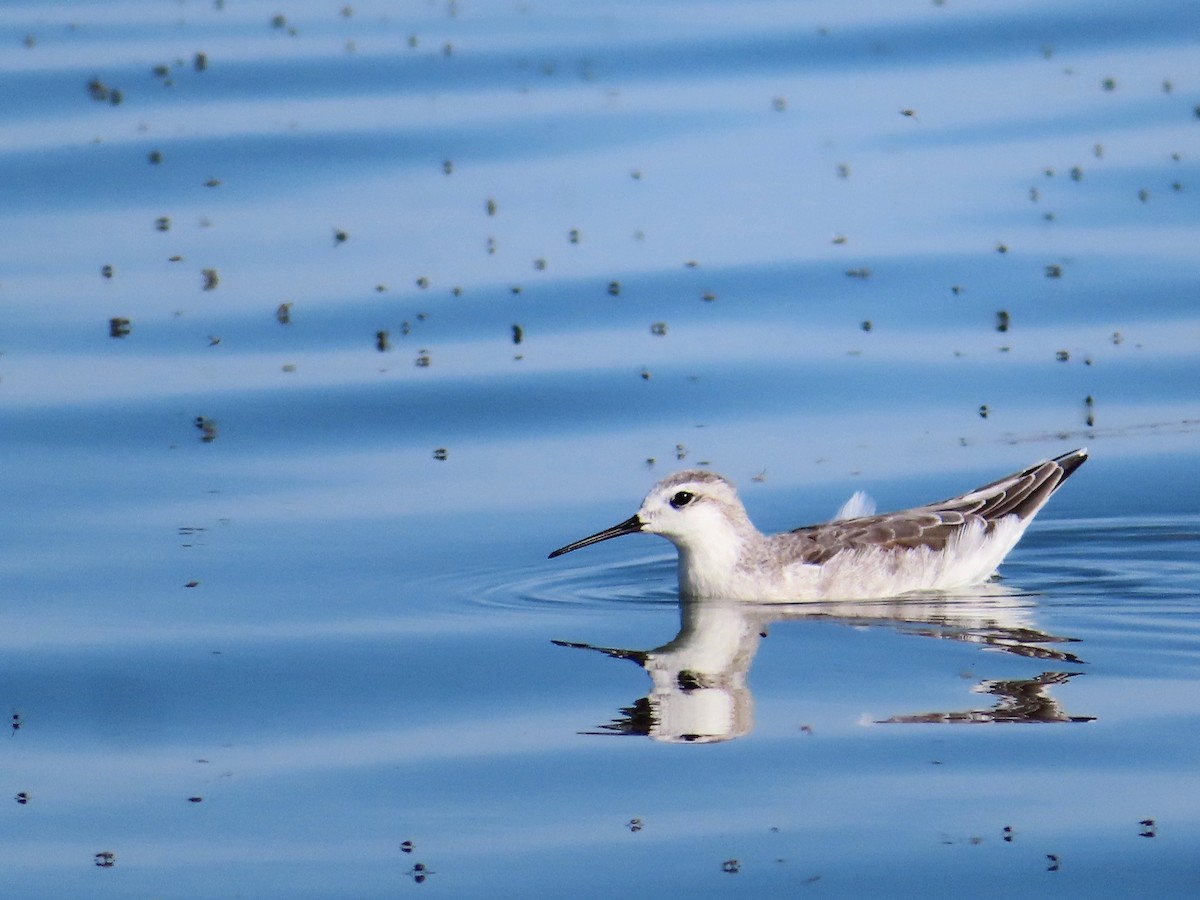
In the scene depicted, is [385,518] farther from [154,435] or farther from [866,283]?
[866,283]

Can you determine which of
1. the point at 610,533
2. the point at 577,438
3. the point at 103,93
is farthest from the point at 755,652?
the point at 103,93

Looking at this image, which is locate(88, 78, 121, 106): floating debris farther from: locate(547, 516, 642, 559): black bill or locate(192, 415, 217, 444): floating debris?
locate(547, 516, 642, 559): black bill

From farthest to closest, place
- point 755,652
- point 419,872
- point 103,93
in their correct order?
point 103,93, point 755,652, point 419,872

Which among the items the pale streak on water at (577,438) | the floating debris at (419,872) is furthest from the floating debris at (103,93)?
the floating debris at (419,872)

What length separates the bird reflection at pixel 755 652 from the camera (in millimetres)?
10906

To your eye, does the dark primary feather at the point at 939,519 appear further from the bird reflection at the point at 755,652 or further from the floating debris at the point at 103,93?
the floating debris at the point at 103,93

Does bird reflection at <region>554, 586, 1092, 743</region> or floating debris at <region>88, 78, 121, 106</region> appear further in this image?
floating debris at <region>88, 78, 121, 106</region>

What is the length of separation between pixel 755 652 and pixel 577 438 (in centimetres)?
473

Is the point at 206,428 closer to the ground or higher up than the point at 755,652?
higher up

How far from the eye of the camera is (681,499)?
13844mm

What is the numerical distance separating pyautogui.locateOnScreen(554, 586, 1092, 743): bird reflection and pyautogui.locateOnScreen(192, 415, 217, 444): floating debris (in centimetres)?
472

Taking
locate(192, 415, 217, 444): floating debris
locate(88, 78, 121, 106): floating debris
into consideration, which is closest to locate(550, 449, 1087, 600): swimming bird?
locate(192, 415, 217, 444): floating debris

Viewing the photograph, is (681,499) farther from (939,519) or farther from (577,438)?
(577,438)

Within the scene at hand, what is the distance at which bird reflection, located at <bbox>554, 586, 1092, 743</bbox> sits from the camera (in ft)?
35.8
